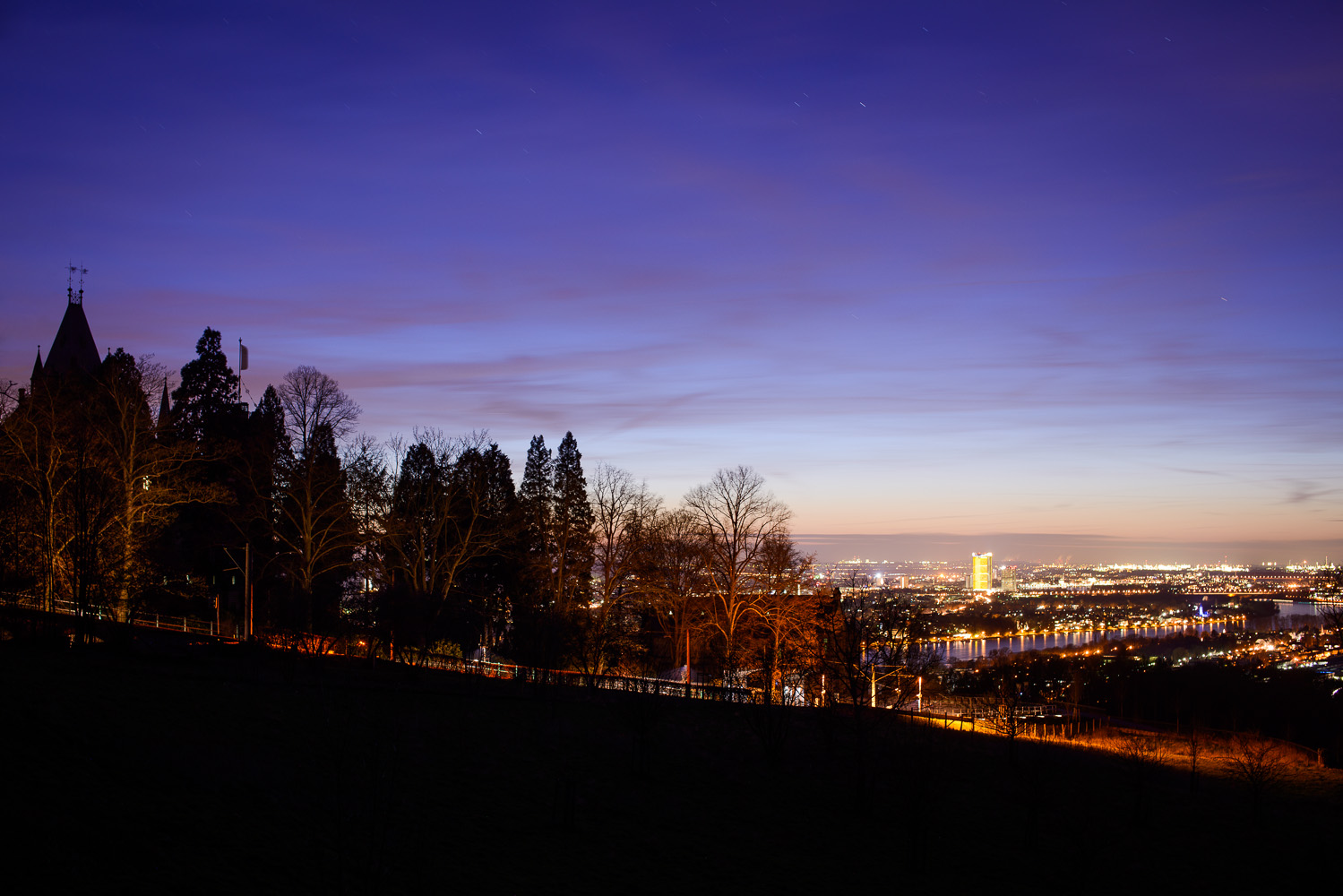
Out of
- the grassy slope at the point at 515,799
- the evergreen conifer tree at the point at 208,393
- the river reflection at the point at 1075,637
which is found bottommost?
the river reflection at the point at 1075,637

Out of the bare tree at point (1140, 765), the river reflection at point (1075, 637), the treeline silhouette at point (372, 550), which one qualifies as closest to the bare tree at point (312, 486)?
the treeline silhouette at point (372, 550)

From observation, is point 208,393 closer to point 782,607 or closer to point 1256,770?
point 782,607

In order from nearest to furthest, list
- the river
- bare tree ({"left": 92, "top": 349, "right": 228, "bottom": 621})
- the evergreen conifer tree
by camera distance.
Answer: bare tree ({"left": 92, "top": 349, "right": 228, "bottom": 621}), the evergreen conifer tree, the river

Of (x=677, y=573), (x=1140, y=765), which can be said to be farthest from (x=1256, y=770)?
(x=677, y=573)

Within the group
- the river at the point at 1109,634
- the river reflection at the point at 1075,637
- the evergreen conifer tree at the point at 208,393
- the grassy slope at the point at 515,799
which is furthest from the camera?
the river at the point at 1109,634

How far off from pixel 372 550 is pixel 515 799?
1103 inches

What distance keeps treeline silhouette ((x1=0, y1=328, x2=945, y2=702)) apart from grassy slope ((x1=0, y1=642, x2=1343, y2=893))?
3968mm

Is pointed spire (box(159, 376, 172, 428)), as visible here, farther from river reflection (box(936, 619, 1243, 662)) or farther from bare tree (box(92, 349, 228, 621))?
river reflection (box(936, 619, 1243, 662))

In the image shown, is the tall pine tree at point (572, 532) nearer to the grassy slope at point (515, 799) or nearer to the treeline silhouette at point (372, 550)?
the treeline silhouette at point (372, 550)

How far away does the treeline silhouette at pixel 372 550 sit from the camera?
1258 inches

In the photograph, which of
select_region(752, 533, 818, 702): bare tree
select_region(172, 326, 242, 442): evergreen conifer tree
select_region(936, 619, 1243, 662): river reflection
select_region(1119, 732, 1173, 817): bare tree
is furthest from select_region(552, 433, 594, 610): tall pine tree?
select_region(936, 619, 1243, 662): river reflection

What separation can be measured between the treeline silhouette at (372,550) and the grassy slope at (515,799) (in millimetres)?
3968

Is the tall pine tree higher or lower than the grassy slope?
higher

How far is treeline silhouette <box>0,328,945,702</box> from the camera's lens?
3195cm
